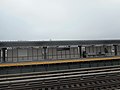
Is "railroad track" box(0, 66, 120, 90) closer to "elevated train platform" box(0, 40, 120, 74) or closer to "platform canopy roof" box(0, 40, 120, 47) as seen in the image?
"elevated train platform" box(0, 40, 120, 74)

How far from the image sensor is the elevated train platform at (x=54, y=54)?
18016 mm

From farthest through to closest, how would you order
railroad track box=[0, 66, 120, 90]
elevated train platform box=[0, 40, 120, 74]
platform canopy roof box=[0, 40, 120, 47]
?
platform canopy roof box=[0, 40, 120, 47] < elevated train platform box=[0, 40, 120, 74] < railroad track box=[0, 66, 120, 90]

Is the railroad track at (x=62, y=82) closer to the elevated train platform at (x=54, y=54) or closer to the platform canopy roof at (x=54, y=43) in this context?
the elevated train platform at (x=54, y=54)

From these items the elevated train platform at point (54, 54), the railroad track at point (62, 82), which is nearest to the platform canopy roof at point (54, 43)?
the elevated train platform at point (54, 54)

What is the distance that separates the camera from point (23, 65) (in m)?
17.4

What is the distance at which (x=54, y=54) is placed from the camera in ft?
77.4

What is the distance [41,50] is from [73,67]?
6265 millimetres

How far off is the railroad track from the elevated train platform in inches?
59.1

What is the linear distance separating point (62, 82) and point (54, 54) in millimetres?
10184

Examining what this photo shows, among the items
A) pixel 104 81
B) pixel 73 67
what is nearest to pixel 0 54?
pixel 73 67

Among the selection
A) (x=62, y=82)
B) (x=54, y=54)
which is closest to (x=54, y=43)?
(x=54, y=54)

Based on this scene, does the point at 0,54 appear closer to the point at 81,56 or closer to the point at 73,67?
the point at 73,67

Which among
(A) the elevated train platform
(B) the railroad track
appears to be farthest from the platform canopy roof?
(B) the railroad track

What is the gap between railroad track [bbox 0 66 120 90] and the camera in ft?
40.5
